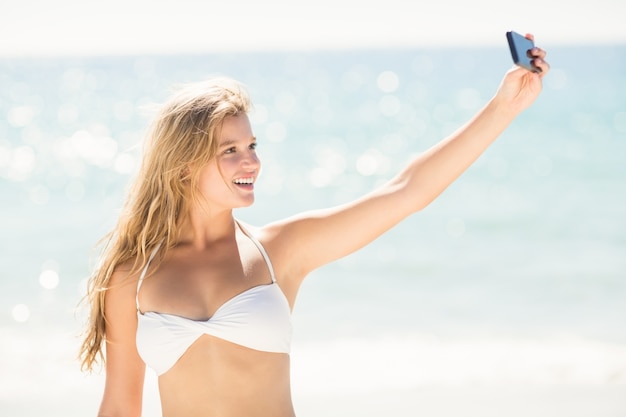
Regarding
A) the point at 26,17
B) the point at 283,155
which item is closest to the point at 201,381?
the point at 283,155

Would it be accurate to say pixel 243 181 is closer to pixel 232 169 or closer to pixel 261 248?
pixel 232 169

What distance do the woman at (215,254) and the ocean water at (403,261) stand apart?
36 centimetres

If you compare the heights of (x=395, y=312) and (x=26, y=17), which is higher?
(x=26, y=17)

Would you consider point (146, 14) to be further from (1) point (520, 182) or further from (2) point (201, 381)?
(2) point (201, 381)

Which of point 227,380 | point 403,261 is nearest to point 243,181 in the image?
point 227,380

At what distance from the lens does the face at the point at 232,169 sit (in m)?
3.17

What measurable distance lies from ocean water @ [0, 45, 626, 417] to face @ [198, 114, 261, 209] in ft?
1.69

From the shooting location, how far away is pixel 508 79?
10.3 ft

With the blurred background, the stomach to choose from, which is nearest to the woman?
the stomach

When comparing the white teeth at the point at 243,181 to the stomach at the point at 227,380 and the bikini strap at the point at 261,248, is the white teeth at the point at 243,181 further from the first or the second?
the stomach at the point at 227,380

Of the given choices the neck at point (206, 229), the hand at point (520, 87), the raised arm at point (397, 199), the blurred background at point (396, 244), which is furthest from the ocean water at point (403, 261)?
the hand at point (520, 87)

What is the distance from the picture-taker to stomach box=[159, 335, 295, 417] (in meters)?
3.07

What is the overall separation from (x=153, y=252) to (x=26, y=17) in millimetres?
44968

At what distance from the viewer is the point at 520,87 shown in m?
3.14
